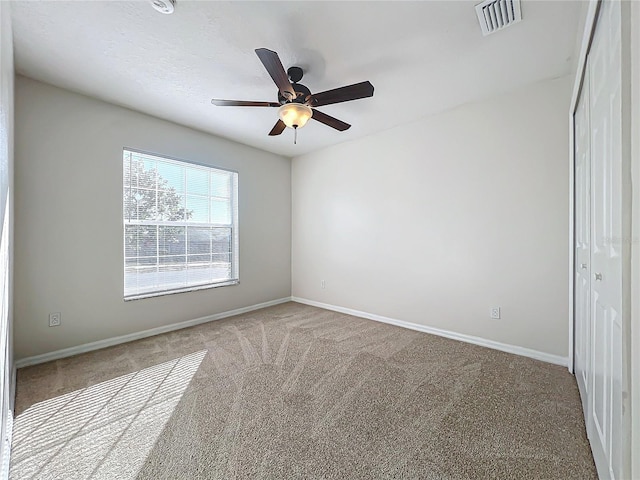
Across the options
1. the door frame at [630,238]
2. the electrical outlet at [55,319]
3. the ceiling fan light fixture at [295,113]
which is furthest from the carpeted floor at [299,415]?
the ceiling fan light fixture at [295,113]

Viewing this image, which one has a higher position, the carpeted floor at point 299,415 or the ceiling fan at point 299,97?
the ceiling fan at point 299,97

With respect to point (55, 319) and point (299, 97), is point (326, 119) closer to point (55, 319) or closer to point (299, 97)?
point (299, 97)

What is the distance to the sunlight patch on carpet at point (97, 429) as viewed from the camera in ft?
4.61

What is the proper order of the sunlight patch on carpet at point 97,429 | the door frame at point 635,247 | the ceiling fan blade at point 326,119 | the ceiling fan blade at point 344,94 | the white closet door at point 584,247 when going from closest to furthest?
the door frame at point 635,247, the sunlight patch on carpet at point 97,429, the white closet door at point 584,247, the ceiling fan blade at point 344,94, the ceiling fan blade at point 326,119

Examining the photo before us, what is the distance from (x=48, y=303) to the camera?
2594mm

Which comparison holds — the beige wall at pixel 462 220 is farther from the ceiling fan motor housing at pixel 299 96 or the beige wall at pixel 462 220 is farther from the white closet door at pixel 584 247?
the ceiling fan motor housing at pixel 299 96

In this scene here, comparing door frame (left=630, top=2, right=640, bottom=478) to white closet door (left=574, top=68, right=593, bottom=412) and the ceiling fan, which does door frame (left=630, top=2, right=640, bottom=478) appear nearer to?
white closet door (left=574, top=68, right=593, bottom=412)

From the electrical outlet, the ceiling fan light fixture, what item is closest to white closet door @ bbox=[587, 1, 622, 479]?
the ceiling fan light fixture

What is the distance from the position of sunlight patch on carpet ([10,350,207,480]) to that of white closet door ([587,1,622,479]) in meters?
2.14

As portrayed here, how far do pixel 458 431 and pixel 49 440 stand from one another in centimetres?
236

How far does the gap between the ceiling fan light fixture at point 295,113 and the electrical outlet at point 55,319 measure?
2.80 m

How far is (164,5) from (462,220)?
3.10 m

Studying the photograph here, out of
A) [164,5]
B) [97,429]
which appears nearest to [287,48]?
[164,5]

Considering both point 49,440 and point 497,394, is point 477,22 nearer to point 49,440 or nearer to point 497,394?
point 497,394
